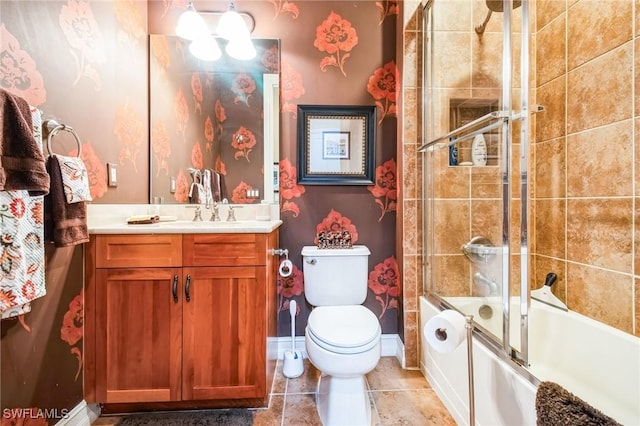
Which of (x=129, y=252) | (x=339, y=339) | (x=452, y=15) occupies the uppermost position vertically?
(x=452, y=15)

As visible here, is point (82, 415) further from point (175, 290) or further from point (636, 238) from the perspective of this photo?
point (636, 238)

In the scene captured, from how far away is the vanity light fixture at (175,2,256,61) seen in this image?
65.7 inches

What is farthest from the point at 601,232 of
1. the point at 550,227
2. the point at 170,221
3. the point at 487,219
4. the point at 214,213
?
the point at 170,221

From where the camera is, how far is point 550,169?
58.9 inches

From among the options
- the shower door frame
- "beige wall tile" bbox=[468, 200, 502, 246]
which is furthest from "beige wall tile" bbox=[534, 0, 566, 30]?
"beige wall tile" bbox=[468, 200, 502, 246]

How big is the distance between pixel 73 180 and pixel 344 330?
4.22 ft

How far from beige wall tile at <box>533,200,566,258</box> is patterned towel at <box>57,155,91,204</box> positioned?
2251 millimetres

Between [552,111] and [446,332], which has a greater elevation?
[552,111]

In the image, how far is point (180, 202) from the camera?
1.77m

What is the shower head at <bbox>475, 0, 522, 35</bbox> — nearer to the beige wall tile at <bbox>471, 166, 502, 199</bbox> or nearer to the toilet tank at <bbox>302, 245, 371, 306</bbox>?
the beige wall tile at <bbox>471, 166, 502, 199</bbox>

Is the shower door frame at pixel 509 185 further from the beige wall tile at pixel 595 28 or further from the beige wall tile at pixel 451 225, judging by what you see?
the beige wall tile at pixel 595 28

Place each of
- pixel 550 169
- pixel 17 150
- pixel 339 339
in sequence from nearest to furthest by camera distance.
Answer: pixel 17 150, pixel 339 339, pixel 550 169

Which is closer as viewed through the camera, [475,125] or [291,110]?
[475,125]

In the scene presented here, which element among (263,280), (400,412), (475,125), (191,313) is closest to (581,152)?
(475,125)
